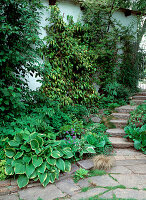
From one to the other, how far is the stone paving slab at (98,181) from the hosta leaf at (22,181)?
0.75 m

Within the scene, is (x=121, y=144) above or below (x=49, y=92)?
below

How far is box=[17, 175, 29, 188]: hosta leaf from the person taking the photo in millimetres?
2249

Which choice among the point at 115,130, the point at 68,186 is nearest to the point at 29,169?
the point at 68,186

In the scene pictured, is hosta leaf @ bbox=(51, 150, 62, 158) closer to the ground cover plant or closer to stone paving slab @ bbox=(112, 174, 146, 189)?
the ground cover plant

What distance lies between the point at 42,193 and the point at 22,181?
32 cm

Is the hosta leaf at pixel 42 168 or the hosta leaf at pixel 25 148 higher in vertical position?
the hosta leaf at pixel 25 148

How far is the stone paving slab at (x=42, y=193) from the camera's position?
6.97 feet

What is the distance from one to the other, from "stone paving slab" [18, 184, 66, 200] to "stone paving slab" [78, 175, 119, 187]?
0.36m

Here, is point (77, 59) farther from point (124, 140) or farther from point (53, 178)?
point (53, 178)

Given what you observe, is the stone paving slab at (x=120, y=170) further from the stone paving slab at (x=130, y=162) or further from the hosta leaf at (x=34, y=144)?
the hosta leaf at (x=34, y=144)

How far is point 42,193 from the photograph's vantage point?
220 centimetres

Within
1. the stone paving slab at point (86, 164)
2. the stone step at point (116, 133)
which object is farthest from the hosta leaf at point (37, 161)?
the stone step at point (116, 133)

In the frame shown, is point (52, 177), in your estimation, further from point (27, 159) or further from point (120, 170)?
point (120, 170)

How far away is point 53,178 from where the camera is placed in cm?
238
